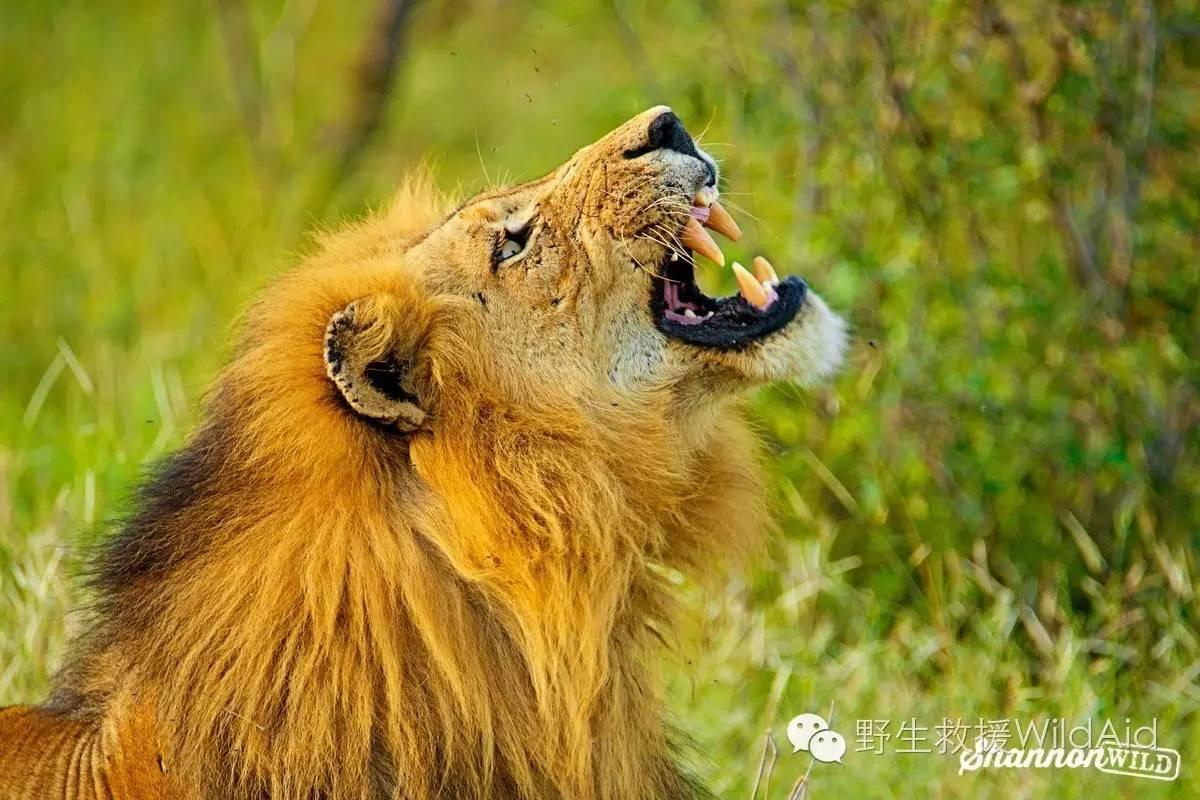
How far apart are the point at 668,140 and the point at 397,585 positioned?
1.02 metres

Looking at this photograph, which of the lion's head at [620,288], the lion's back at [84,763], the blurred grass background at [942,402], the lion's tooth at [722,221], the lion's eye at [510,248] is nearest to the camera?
the lion's back at [84,763]

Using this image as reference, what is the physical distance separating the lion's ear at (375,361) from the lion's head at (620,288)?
0.58 ft

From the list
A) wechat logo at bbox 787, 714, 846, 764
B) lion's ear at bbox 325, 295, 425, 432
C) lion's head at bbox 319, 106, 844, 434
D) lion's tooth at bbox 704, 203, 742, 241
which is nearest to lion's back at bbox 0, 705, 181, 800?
lion's ear at bbox 325, 295, 425, 432

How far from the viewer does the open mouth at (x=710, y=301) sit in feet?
11.0

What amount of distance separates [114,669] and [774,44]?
3.07 metres

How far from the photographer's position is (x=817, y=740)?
4051 mm

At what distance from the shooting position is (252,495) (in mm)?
3025

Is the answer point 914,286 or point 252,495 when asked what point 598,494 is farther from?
point 914,286

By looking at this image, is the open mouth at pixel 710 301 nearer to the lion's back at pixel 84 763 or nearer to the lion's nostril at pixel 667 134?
the lion's nostril at pixel 667 134

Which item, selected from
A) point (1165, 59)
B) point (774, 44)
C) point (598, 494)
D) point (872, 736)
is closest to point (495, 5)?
point (774, 44)

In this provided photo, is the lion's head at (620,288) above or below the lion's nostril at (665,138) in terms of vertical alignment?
below

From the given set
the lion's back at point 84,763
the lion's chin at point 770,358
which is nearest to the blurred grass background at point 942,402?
the lion's chin at point 770,358

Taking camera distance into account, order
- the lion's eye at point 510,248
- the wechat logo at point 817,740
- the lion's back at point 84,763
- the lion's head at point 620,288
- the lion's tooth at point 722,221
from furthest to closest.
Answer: the wechat logo at point 817,740 < the lion's tooth at point 722,221 < the lion's eye at point 510,248 < the lion's head at point 620,288 < the lion's back at point 84,763

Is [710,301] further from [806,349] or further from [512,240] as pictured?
[512,240]
